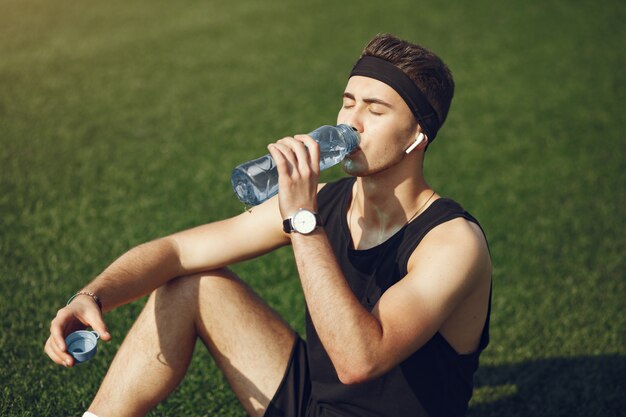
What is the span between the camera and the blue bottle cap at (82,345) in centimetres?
274

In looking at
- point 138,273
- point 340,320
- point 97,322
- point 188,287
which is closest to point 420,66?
point 340,320

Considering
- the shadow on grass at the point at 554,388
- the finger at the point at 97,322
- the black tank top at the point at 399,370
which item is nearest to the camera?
the finger at the point at 97,322

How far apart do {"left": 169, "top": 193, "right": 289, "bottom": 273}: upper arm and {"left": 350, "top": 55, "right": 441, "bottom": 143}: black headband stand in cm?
78

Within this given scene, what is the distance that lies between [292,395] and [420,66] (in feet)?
5.44

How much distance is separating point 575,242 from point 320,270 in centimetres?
440

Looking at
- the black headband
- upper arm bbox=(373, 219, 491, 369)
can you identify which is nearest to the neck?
the black headband

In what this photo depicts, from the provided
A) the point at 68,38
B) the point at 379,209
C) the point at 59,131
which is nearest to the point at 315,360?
the point at 379,209

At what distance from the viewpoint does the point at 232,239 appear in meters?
3.55

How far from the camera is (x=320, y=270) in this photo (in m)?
2.69

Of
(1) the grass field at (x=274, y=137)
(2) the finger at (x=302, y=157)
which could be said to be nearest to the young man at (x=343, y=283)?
(2) the finger at (x=302, y=157)

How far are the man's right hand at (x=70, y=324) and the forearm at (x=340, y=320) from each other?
85 centimetres

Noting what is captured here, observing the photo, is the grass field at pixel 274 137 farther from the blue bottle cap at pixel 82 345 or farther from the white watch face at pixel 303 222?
the white watch face at pixel 303 222

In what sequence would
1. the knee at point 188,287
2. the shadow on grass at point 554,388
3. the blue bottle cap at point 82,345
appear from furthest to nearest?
the shadow on grass at point 554,388 < the knee at point 188,287 < the blue bottle cap at point 82,345

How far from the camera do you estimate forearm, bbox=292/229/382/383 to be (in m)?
2.61
